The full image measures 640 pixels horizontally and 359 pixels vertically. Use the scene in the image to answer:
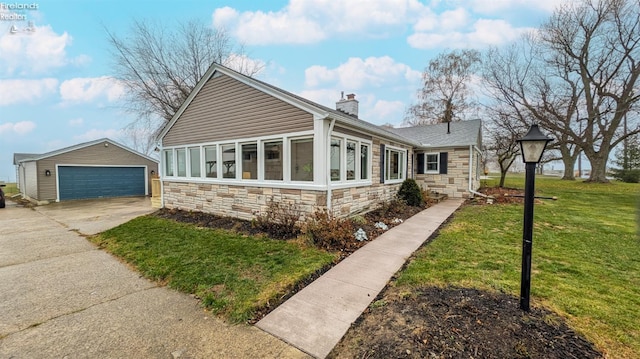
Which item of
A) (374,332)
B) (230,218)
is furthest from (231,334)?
(230,218)

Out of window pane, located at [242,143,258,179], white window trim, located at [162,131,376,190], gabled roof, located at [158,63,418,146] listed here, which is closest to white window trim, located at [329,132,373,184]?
white window trim, located at [162,131,376,190]

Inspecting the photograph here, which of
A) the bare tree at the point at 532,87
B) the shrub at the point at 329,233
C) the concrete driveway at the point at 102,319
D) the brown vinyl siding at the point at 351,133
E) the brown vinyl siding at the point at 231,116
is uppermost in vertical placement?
the bare tree at the point at 532,87

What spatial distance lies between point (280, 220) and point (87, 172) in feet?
56.1

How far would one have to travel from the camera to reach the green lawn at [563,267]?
275cm

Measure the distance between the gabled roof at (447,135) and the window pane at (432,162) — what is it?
2.15 ft

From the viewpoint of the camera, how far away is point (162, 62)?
16672mm

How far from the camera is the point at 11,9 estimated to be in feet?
27.1

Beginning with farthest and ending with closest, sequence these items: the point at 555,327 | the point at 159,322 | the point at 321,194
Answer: the point at 321,194 < the point at 159,322 < the point at 555,327

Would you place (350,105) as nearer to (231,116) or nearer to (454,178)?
(231,116)

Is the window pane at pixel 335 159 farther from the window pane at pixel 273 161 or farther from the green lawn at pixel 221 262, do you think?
the green lawn at pixel 221 262

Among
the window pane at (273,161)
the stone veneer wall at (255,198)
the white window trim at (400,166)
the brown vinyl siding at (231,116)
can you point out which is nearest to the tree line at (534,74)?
the white window trim at (400,166)

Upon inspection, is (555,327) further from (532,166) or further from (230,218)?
(230,218)

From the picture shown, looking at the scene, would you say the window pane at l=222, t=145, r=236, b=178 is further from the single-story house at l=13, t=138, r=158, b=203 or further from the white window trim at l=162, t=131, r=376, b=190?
the single-story house at l=13, t=138, r=158, b=203

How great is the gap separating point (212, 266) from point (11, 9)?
36.9ft
